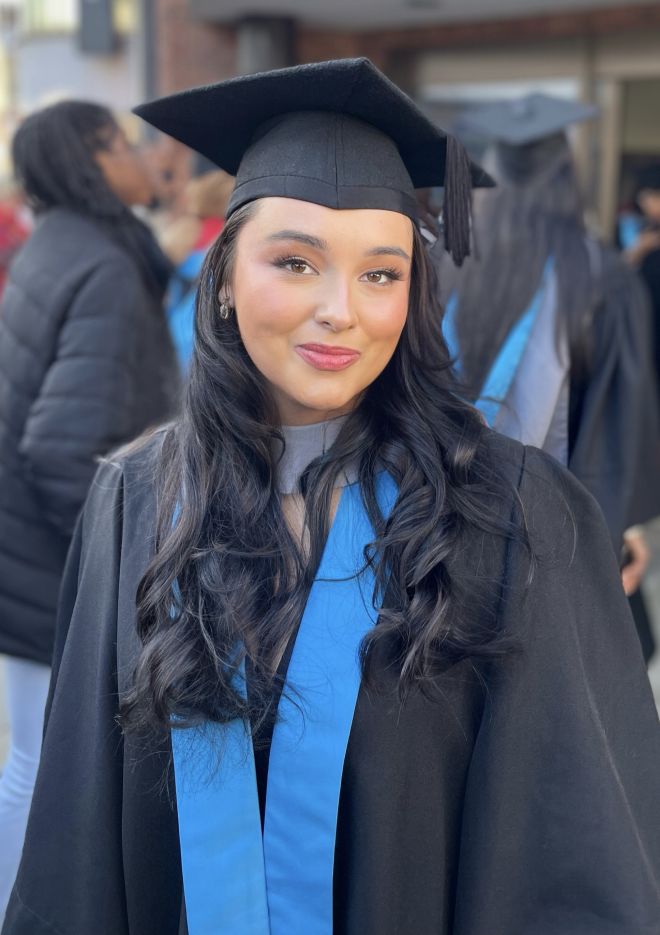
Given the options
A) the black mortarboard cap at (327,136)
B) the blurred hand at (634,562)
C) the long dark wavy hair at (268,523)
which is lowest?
the blurred hand at (634,562)

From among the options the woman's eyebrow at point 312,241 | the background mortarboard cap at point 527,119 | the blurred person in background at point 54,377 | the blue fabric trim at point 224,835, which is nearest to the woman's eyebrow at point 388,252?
the woman's eyebrow at point 312,241

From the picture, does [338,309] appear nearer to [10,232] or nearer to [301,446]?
[301,446]

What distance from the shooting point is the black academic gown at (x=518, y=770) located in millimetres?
1466

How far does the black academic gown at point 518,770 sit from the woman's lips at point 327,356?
0.91 ft

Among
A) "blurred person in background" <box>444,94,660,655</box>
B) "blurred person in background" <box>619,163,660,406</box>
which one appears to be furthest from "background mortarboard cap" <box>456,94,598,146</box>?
"blurred person in background" <box>619,163,660,406</box>

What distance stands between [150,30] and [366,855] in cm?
705

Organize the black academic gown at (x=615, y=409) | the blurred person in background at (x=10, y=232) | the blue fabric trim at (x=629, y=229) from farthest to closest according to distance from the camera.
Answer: the blue fabric trim at (x=629, y=229) < the blurred person in background at (x=10, y=232) < the black academic gown at (x=615, y=409)

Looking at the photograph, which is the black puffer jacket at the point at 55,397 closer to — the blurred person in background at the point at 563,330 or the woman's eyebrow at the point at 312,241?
the blurred person in background at the point at 563,330

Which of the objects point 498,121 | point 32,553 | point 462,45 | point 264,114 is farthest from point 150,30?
point 264,114

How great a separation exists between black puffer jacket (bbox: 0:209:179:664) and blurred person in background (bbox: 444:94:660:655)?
0.80 m

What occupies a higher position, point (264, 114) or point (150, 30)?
point (150, 30)

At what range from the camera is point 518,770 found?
149cm

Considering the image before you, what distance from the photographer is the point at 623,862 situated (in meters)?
1.44

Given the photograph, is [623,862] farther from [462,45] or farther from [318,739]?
[462,45]
